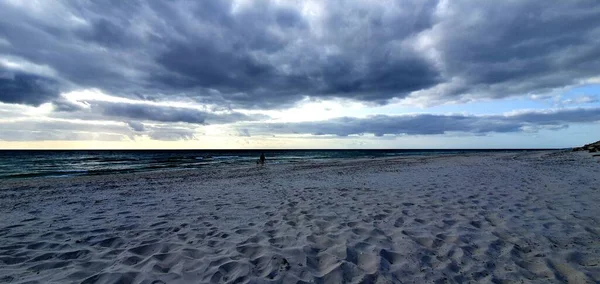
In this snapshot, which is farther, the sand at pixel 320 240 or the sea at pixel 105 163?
the sea at pixel 105 163

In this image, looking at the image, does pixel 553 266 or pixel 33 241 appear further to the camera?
pixel 33 241

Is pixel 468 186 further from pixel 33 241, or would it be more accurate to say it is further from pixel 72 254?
pixel 33 241

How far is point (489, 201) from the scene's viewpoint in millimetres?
8672

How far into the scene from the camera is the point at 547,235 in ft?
18.3

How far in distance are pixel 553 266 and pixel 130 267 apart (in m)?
6.36

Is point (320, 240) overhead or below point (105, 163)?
below

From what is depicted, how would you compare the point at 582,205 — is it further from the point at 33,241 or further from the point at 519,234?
the point at 33,241

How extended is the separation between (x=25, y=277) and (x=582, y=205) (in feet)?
39.3

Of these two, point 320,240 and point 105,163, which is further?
point 105,163

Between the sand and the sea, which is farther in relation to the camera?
the sea

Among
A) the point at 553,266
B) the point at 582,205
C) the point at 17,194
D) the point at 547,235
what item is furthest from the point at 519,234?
the point at 17,194

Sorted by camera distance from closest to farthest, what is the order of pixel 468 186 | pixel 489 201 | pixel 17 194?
pixel 489 201 < pixel 468 186 < pixel 17 194

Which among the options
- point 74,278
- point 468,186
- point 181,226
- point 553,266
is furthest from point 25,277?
point 468,186

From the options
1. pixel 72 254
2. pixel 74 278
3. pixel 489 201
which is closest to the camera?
pixel 74 278
